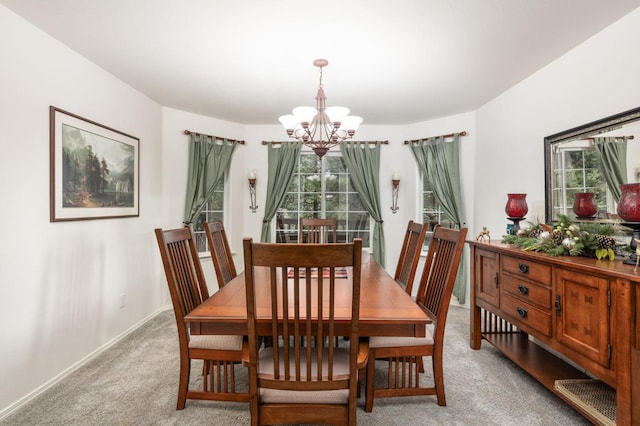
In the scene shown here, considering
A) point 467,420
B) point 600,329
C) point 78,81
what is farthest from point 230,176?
point 600,329

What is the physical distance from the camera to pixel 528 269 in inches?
84.1

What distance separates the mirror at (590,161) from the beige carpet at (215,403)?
1288 millimetres

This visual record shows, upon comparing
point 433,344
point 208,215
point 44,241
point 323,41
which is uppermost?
point 323,41

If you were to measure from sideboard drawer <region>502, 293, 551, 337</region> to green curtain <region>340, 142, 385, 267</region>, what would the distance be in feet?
7.16

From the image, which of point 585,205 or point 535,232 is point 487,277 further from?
point 585,205

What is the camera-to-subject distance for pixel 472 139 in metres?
4.03

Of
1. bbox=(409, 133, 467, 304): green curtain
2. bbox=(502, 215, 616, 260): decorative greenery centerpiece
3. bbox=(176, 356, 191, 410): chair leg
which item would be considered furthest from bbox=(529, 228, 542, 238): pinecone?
bbox=(176, 356, 191, 410): chair leg

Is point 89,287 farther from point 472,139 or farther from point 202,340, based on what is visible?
point 472,139

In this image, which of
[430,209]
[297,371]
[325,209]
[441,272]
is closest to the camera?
[297,371]

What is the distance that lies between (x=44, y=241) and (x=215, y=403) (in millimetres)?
1646

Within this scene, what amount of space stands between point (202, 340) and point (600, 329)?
2.11m

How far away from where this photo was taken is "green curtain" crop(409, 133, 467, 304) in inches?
159

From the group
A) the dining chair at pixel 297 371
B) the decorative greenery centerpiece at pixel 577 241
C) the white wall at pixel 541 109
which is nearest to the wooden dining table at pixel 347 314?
the dining chair at pixel 297 371

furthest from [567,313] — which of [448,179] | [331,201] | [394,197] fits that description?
[331,201]
